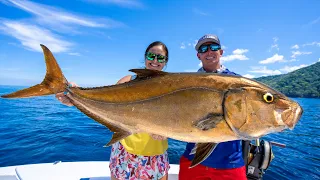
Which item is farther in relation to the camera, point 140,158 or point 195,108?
point 140,158

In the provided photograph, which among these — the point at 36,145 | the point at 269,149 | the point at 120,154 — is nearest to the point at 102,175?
the point at 120,154

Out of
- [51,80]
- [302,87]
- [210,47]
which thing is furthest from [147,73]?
[302,87]

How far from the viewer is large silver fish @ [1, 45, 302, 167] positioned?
2.20 m

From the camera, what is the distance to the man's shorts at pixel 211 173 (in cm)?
350

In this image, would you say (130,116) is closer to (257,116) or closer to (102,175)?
(257,116)

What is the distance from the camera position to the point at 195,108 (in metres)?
2.31

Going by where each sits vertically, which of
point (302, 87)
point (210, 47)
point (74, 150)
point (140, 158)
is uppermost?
point (302, 87)

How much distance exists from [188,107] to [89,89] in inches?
53.2

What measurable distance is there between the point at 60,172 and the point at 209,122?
16.2 ft

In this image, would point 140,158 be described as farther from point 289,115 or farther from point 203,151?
point 289,115

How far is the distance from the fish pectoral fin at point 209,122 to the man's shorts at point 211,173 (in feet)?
5.41

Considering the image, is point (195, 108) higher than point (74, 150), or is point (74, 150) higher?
point (195, 108)

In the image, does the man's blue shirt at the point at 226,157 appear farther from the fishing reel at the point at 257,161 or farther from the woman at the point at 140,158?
the fishing reel at the point at 257,161

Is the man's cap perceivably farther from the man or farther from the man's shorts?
the man's shorts
